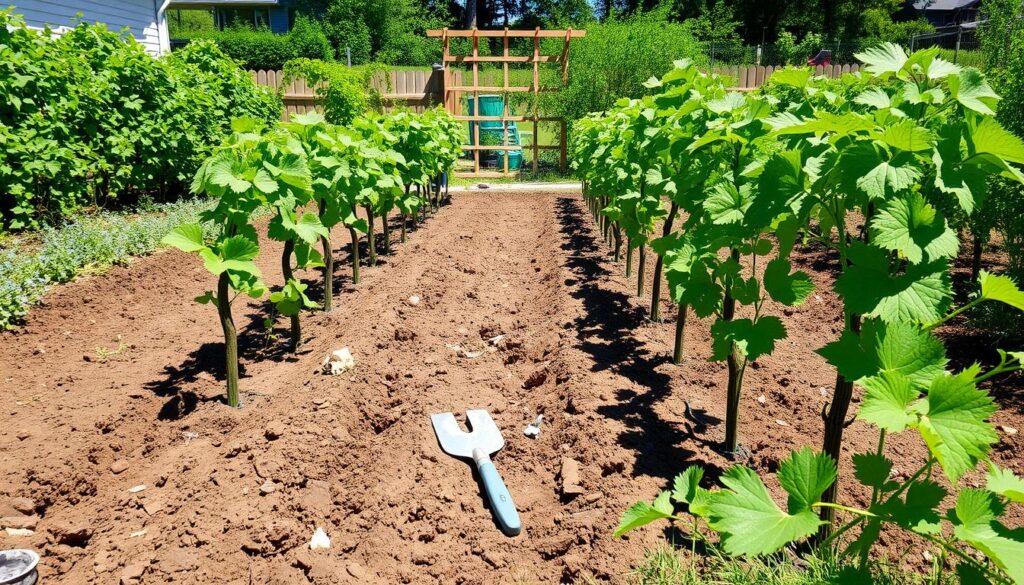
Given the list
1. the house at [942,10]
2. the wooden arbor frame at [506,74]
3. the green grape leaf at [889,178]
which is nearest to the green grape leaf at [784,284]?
the green grape leaf at [889,178]

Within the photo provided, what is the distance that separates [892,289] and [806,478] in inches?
21.1

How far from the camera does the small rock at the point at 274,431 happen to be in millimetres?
3230

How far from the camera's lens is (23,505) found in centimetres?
278

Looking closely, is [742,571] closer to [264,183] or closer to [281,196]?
[264,183]

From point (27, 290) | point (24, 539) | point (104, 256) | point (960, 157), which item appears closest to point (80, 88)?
point (104, 256)

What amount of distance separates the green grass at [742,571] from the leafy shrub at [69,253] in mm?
3407

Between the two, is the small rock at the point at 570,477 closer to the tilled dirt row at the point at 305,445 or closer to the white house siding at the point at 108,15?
the tilled dirt row at the point at 305,445

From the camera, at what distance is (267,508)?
2.75 meters

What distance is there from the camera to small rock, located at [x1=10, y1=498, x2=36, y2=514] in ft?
9.09

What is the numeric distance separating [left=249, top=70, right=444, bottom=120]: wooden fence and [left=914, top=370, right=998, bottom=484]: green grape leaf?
16.6 m

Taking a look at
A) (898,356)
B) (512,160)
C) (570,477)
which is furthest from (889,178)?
(512,160)

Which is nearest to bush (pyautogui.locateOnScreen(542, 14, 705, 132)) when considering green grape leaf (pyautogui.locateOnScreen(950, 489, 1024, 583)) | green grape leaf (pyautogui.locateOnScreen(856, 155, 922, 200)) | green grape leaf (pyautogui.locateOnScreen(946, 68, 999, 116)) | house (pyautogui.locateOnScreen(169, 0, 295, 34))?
green grape leaf (pyautogui.locateOnScreen(946, 68, 999, 116))

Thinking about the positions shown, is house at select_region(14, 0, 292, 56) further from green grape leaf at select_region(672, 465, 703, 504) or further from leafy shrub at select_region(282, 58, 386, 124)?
green grape leaf at select_region(672, 465, 703, 504)

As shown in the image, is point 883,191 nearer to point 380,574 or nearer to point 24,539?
point 380,574
